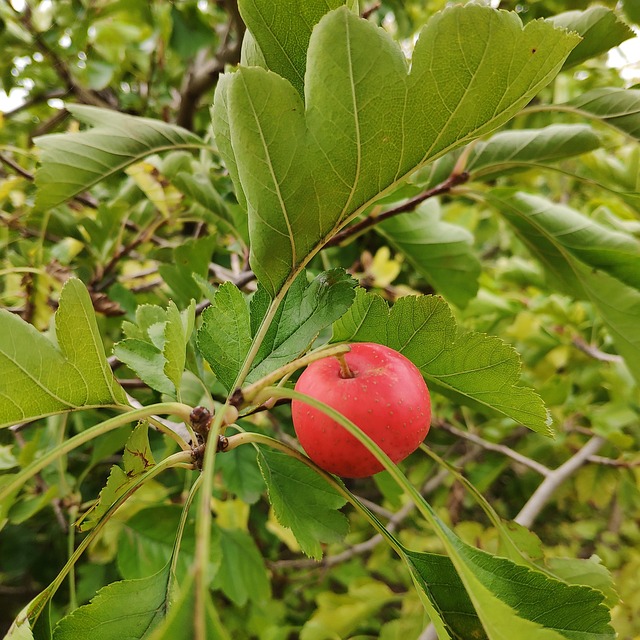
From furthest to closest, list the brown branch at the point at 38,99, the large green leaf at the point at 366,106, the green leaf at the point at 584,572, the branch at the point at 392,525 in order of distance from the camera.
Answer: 1. the brown branch at the point at 38,99
2. the branch at the point at 392,525
3. the green leaf at the point at 584,572
4. the large green leaf at the point at 366,106

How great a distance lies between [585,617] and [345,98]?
42 cm

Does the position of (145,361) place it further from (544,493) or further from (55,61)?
(55,61)

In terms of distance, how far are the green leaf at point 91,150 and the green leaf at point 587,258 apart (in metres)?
0.56

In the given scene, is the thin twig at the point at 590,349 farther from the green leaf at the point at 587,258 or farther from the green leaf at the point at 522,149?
the green leaf at the point at 522,149

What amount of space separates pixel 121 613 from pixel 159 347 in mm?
238

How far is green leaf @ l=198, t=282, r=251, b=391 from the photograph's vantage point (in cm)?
48

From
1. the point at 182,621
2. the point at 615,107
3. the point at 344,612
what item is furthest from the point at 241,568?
the point at 615,107

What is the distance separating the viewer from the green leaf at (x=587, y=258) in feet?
2.54

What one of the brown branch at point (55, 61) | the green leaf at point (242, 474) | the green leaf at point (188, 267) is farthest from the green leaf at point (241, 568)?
the brown branch at point (55, 61)

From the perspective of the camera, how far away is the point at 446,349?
1.60 feet

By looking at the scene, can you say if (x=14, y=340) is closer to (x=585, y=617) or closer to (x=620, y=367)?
(x=585, y=617)

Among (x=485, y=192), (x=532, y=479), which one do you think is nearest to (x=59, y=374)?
(x=485, y=192)

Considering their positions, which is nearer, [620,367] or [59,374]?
[59,374]

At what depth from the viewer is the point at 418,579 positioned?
1.43ft
